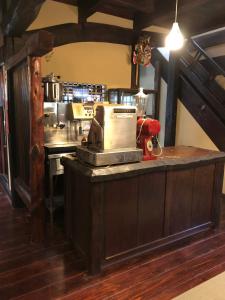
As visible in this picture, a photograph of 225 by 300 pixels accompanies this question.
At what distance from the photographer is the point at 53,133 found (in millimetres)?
3400

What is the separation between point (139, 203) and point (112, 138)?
66cm

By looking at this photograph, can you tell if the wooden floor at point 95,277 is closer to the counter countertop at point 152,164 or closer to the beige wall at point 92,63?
the counter countertop at point 152,164

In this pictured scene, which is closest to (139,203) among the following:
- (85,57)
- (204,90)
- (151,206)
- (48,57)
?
(151,206)

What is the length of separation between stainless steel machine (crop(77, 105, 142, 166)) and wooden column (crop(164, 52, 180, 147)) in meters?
2.93

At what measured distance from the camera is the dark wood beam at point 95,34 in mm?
3787

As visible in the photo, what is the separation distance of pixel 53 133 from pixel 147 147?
146cm

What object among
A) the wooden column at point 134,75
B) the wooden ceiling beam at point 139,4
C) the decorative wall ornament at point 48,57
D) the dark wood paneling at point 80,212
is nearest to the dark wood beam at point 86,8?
the wooden ceiling beam at point 139,4

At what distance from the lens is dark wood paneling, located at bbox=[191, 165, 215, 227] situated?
272cm

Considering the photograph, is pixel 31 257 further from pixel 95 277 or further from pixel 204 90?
pixel 204 90

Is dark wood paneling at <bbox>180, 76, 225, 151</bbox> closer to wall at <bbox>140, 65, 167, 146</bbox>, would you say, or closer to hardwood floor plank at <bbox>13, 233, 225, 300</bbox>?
wall at <bbox>140, 65, 167, 146</bbox>

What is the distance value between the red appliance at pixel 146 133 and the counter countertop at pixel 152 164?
0.14m

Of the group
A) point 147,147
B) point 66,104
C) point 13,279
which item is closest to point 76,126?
point 66,104

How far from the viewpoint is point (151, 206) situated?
2.40 m

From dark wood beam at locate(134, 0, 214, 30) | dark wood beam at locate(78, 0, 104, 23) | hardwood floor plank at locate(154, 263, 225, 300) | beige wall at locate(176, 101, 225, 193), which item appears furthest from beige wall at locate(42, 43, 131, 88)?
hardwood floor plank at locate(154, 263, 225, 300)
